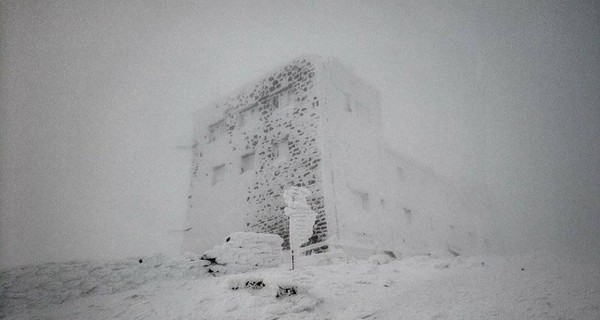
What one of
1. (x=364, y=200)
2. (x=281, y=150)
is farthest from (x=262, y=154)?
(x=364, y=200)

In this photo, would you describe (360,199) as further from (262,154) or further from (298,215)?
(262,154)

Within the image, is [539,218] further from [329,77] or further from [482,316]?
[482,316]

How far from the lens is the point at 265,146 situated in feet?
37.3

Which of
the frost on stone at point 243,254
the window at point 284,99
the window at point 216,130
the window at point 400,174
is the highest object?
the window at point 284,99

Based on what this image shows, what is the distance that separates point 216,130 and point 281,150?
358 cm

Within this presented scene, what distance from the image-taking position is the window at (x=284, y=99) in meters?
11.3

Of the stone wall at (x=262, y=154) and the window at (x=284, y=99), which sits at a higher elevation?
the window at (x=284, y=99)

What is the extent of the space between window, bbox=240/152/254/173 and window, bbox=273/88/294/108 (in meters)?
1.92

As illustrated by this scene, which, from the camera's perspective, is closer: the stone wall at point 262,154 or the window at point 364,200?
the stone wall at point 262,154

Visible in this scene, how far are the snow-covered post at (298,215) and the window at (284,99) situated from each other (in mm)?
4045

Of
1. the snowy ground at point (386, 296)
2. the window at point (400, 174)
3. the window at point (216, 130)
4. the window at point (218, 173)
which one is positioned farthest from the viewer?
the window at point (400, 174)

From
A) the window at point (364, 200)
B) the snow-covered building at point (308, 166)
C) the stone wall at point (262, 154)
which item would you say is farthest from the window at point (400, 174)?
the stone wall at point (262, 154)

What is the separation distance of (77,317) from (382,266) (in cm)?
454

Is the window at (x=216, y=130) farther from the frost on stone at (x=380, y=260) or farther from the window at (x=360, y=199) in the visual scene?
the frost on stone at (x=380, y=260)
